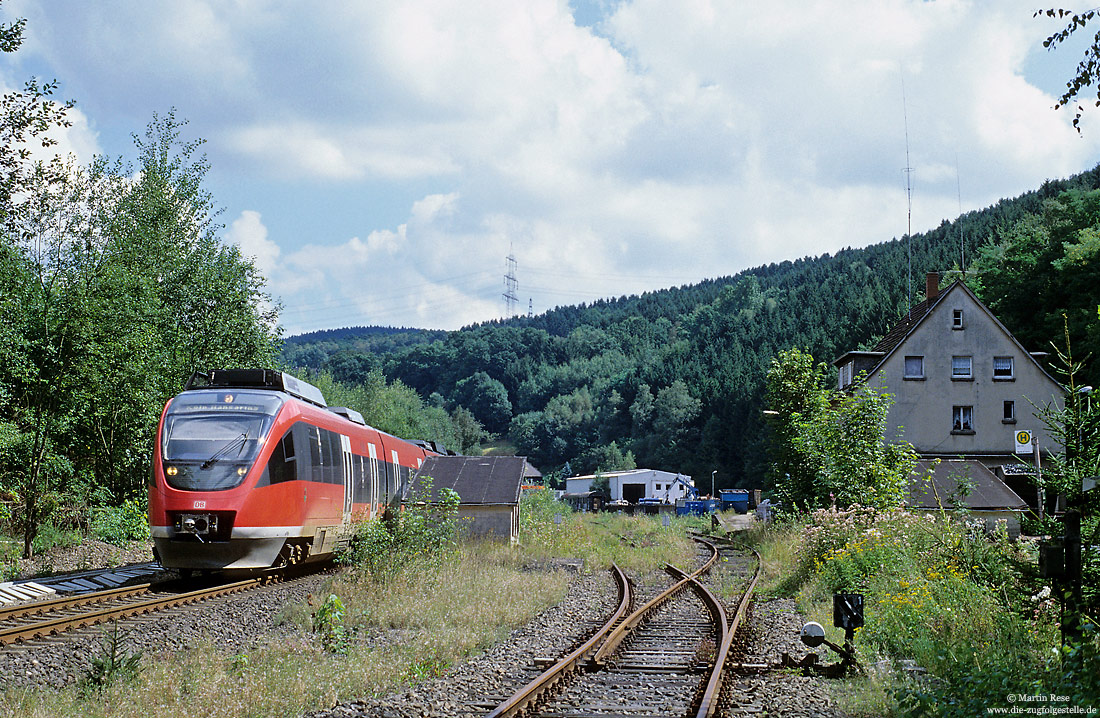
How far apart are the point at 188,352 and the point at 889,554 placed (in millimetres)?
21020

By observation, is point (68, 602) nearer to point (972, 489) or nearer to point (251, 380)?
point (251, 380)

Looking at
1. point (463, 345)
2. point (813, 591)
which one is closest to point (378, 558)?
point (813, 591)

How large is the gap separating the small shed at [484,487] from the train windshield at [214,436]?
864 cm

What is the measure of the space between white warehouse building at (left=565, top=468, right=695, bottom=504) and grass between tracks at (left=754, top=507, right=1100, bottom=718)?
3310 inches

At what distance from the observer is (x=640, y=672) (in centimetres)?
970

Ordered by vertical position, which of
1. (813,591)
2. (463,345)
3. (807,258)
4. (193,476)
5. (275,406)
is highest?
(807,258)

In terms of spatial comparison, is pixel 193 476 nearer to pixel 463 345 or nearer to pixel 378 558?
pixel 378 558

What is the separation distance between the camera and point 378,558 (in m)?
16.0

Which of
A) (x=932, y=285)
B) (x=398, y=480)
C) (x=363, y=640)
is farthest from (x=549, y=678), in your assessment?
(x=932, y=285)

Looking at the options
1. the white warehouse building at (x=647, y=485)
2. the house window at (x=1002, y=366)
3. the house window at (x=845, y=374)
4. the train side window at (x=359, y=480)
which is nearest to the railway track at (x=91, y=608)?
the train side window at (x=359, y=480)

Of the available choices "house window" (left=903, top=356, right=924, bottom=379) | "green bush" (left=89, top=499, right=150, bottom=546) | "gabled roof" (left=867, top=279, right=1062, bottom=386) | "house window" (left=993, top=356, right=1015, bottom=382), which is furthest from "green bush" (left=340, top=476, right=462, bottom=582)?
"house window" (left=993, top=356, right=1015, bottom=382)

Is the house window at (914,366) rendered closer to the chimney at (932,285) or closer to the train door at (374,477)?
the chimney at (932,285)

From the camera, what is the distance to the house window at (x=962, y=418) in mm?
46938

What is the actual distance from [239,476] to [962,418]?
135ft
